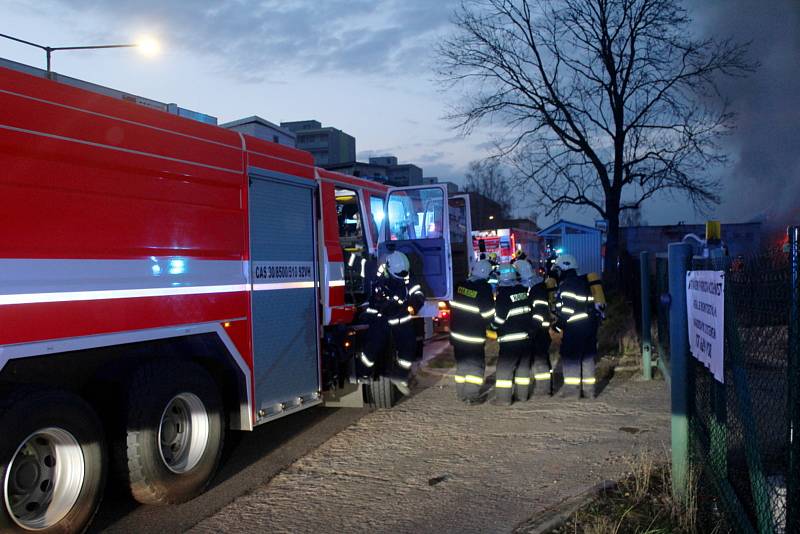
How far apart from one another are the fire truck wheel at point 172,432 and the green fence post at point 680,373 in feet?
10.2

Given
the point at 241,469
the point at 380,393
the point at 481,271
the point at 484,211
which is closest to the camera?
the point at 241,469

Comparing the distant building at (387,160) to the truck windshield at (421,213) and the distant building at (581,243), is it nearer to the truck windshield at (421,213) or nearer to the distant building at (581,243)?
the distant building at (581,243)

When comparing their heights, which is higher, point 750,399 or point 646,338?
point 750,399

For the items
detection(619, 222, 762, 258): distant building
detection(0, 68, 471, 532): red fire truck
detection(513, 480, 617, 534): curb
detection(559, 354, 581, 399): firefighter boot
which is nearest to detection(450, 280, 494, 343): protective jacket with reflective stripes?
detection(559, 354, 581, 399): firefighter boot

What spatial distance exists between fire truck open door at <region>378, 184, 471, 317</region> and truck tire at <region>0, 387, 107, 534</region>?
5085 mm

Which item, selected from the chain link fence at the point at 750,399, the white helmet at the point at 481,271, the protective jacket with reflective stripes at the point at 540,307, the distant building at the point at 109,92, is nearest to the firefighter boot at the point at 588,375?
the protective jacket with reflective stripes at the point at 540,307

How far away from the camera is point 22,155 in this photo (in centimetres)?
376

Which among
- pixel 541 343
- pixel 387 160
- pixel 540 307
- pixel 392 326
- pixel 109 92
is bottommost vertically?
pixel 541 343

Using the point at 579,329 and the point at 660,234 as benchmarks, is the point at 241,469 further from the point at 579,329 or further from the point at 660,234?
the point at 660,234

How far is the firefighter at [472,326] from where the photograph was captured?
772cm

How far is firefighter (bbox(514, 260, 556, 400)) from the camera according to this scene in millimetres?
7914

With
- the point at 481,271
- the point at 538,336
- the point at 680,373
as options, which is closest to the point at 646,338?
the point at 538,336

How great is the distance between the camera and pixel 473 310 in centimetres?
771

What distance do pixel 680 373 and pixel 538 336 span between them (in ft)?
11.4
